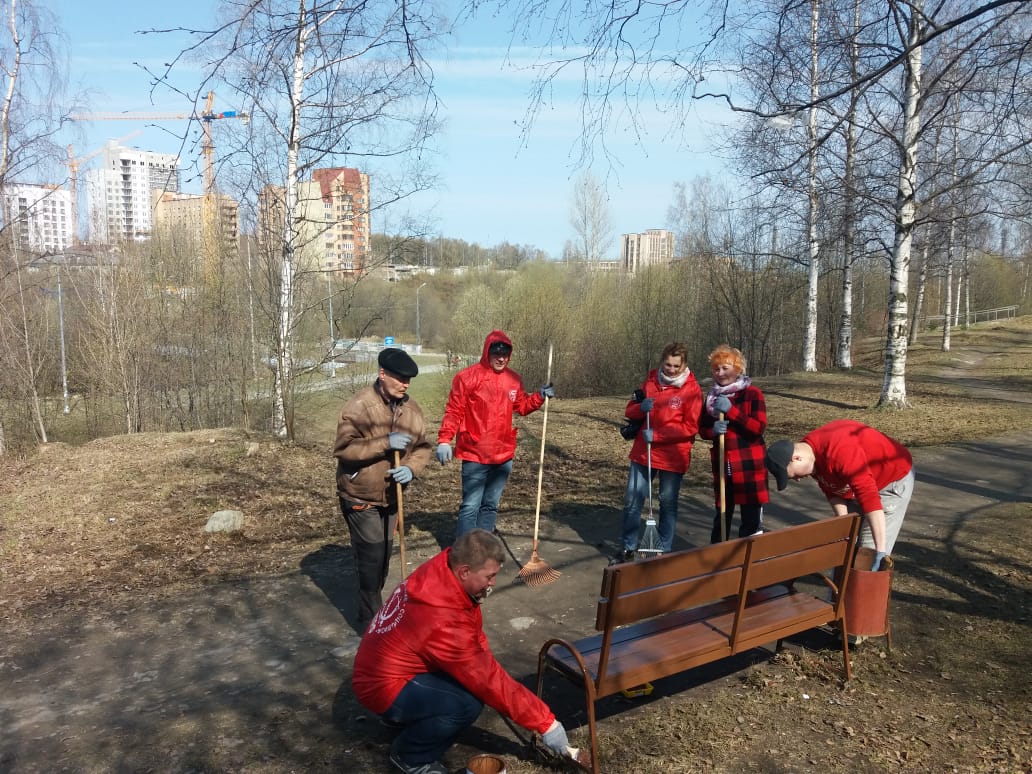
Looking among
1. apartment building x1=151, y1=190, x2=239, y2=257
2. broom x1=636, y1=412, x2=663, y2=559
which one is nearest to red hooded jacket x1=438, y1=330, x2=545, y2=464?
broom x1=636, y1=412, x2=663, y2=559

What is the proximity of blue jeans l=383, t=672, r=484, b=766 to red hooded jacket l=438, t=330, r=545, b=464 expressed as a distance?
8.28 ft

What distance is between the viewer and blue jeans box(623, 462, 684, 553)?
5480 millimetres

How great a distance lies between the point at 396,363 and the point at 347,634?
176 centimetres

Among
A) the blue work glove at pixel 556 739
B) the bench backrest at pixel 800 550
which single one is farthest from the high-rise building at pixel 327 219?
the blue work glove at pixel 556 739

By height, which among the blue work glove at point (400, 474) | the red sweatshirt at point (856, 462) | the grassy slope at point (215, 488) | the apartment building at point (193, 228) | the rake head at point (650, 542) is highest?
the apartment building at point (193, 228)

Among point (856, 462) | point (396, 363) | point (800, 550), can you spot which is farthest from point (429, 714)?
point (856, 462)

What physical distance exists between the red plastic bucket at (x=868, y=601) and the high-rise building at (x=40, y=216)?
1454cm

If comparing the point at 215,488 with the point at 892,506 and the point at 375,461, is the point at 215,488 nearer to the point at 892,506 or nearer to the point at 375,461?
the point at 375,461

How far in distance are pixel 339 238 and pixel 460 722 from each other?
1091cm

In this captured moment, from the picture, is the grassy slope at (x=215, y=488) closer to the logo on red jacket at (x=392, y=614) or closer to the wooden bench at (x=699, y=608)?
the logo on red jacket at (x=392, y=614)

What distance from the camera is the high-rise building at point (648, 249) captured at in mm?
29672

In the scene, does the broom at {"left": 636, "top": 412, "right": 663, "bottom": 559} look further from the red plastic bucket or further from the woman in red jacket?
the red plastic bucket

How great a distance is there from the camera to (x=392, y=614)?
124 inches

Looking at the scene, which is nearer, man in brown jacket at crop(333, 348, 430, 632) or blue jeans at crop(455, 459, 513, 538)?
man in brown jacket at crop(333, 348, 430, 632)
